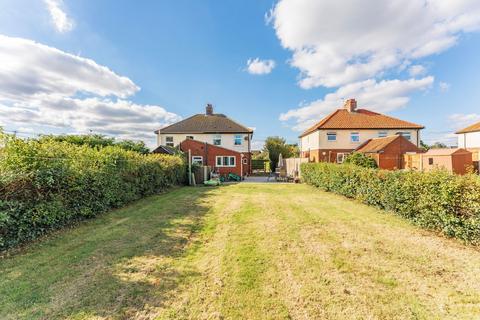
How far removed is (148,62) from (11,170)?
40.0ft

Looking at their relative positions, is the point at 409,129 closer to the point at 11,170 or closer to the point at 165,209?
the point at 165,209

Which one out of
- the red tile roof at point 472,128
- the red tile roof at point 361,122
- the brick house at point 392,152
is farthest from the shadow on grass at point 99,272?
the red tile roof at point 472,128

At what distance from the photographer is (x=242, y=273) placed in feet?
12.0

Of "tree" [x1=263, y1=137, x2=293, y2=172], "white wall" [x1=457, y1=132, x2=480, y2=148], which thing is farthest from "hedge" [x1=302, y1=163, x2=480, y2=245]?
"white wall" [x1=457, y1=132, x2=480, y2=148]

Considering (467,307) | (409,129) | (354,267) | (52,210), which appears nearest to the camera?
(467,307)

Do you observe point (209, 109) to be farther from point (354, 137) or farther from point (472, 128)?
point (472, 128)

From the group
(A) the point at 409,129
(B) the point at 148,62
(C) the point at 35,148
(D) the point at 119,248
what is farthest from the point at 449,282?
(A) the point at 409,129

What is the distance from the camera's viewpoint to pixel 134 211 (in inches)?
319

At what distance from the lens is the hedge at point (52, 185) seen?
4.65m

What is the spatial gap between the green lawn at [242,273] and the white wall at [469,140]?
32.5 meters

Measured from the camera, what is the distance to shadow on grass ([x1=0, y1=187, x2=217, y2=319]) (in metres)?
2.83

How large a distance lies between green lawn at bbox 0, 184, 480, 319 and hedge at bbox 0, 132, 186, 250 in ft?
1.63

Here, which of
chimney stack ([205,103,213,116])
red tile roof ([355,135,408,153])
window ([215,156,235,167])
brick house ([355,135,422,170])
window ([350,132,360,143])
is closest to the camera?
brick house ([355,135,422,170])

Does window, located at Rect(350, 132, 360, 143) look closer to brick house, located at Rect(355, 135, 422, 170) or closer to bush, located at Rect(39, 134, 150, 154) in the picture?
brick house, located at Rect(355, 135, 422, 170)
